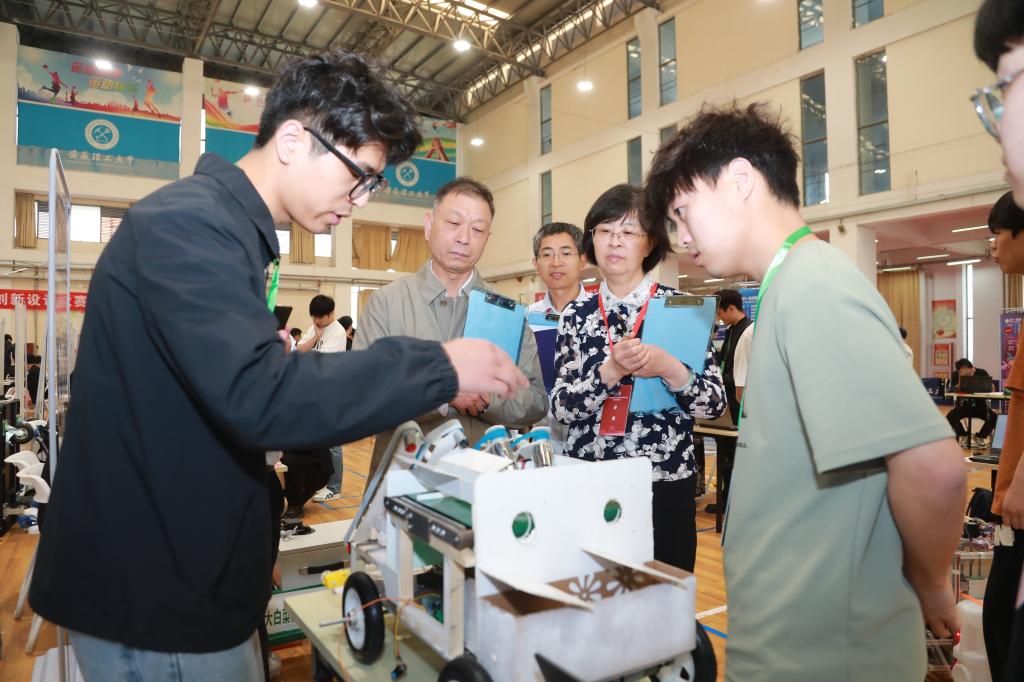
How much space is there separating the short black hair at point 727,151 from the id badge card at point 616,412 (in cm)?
63

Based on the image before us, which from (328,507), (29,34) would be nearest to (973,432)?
(328,507)

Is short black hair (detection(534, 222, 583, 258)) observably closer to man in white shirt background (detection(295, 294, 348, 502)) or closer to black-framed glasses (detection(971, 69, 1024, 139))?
black-framed glasses (detection(971, 69, 1024, 139))

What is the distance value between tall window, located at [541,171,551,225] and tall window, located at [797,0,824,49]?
600 centimetres

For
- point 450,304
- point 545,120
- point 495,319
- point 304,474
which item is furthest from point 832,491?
point 545,120

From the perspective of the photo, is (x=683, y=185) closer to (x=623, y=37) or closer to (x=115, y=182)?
(x=623, y=37)

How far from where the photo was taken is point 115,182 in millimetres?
12844

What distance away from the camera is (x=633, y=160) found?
40.1 feet

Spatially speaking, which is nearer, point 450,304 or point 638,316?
point 638,316

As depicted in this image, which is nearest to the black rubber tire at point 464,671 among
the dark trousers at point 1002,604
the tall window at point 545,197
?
the dark trousers at point 1002,604

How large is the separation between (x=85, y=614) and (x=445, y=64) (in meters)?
15.8

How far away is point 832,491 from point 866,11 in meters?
10.3

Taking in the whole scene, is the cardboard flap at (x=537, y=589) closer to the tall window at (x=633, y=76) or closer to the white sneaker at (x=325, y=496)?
the white sneaker at (x=325, y=496)

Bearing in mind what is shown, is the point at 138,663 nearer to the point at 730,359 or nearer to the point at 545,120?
the point at 730,359

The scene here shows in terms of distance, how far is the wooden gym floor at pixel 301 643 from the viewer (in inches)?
100
